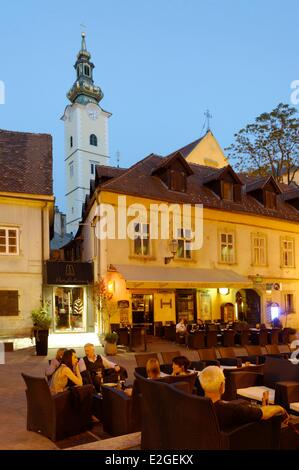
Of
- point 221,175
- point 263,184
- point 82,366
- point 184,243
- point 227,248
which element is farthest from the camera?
point 263,184

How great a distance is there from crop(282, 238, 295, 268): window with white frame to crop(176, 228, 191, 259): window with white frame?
6739mm

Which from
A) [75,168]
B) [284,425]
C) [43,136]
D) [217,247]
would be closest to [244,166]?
[217,247]

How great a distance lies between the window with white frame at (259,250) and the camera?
77.6 feet

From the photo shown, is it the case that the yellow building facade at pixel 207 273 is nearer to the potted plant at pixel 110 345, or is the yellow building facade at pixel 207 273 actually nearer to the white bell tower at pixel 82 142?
the potted plant at pixel 110 345

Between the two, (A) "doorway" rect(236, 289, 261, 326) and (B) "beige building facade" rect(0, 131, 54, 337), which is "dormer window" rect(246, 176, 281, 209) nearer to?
(A) "doorway" rect(236, 289, 261, 326)

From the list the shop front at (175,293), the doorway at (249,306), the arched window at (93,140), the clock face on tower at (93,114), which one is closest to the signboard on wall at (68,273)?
the shop front at (175,293)

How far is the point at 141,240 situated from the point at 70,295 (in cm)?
406

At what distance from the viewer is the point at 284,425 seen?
4711mm

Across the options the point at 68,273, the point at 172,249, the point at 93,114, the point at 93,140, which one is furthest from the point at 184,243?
the point at 93,114

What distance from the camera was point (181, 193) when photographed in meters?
21.8

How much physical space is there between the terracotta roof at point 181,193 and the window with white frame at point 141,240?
1.42 meters

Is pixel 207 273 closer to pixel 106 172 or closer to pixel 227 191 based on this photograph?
pixel 227 191

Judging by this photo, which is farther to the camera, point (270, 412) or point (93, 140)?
point (93, 140)
